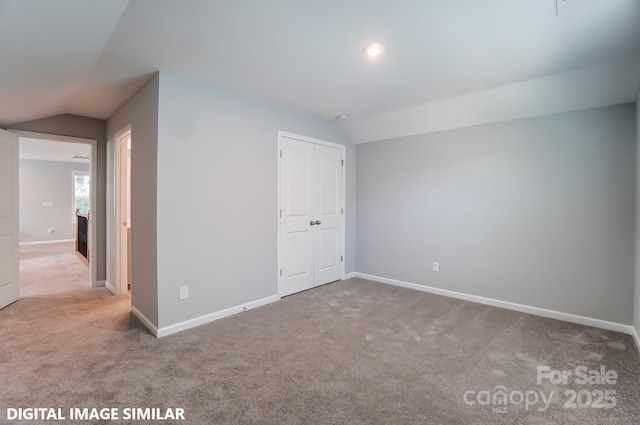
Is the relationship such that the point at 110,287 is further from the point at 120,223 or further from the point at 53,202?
the point at 53,202

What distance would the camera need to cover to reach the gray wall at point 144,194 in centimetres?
279

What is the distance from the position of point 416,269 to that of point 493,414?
261 centimetres

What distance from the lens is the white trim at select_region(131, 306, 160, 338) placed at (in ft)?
9.09

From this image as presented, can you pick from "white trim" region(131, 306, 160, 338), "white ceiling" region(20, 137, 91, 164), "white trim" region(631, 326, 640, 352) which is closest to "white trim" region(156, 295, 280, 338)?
"white trim" region(131, 306, 160, 338)

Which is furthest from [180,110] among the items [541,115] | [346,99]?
[541,115]

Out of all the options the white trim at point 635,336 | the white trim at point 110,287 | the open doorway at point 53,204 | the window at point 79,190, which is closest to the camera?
the white trim at point 635,336

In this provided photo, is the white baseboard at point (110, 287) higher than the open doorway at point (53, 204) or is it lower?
lower

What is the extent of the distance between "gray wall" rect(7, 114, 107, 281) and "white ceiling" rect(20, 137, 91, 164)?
75.4 inches

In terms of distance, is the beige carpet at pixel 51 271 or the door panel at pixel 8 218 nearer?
the door panel at pixel 8 218

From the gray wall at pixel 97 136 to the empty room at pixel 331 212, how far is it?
28 millimetres

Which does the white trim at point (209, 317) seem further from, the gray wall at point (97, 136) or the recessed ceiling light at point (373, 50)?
the recessed ceiling light at point (373, 50)

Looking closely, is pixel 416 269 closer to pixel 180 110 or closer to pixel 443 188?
pixel 443 188

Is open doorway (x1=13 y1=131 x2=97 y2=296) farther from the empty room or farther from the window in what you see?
the empty room

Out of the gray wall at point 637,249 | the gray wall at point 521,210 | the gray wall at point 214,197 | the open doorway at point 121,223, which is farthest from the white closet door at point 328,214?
the gray wall at point 637,249
